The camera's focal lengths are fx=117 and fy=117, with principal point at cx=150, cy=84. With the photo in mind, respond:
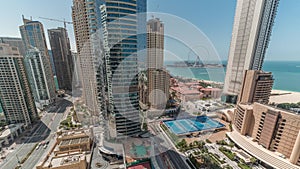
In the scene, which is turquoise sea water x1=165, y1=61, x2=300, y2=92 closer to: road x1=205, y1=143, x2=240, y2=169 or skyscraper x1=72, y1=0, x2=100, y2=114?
road x1=205, y1=143, x2=240, y2=169

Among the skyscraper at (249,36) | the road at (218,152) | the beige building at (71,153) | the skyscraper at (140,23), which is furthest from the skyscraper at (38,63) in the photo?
the skyscraper at (249,36)

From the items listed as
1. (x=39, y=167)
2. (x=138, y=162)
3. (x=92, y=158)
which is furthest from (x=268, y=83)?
(x=39, y=167)

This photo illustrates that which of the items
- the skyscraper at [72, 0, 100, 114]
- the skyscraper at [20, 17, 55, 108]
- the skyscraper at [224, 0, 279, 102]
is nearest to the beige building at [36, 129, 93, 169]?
the skyscraper at [72, 0, 100, 114]

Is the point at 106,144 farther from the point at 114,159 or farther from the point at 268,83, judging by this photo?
the point at 268,83

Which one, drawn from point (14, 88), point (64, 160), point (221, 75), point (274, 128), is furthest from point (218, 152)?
point (14, 88)

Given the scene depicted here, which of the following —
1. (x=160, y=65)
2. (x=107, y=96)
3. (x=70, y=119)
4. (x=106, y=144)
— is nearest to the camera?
(x=107, y=96)

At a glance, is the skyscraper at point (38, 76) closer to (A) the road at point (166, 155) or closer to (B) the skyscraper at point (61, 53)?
(B) the skyscraper at point (61, 53)
